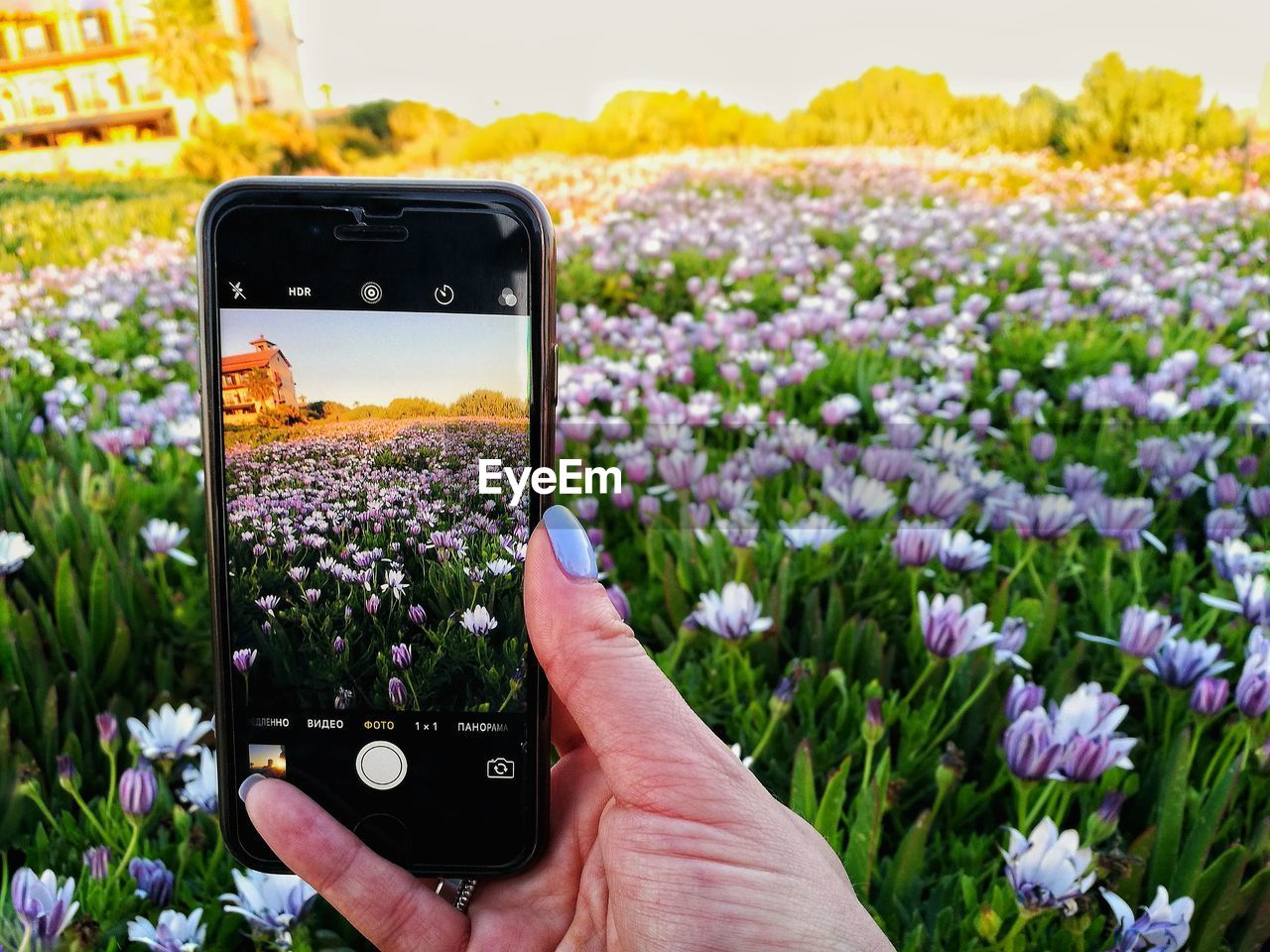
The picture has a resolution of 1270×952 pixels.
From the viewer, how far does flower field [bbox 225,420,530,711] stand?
0.58m

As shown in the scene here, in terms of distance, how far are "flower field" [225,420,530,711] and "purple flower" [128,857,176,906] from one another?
12cm

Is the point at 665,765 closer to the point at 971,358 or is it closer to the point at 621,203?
the point at 971,358

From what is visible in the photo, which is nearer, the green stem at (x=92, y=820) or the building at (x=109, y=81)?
the green stem at (x=92, y=820)

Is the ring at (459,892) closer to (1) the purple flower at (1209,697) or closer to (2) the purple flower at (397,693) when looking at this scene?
(2) the purple flower at (397,693)

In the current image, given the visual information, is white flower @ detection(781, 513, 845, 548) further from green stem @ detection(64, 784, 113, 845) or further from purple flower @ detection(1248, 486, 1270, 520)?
green stem @ detection(64, 784, 113, 845)

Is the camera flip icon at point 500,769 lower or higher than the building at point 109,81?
lower

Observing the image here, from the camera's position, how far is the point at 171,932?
52 centimetres

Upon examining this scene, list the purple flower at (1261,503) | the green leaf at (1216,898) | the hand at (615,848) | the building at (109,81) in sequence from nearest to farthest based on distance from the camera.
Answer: the hand at (615,848) → the green leaf at (1216,898) → the purple flower at (1261,503) → the building at (109,81)

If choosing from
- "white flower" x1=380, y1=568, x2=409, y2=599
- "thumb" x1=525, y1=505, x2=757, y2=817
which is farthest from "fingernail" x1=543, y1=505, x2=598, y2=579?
"white flower" x1=380, y1=568, x2=409, y2=599

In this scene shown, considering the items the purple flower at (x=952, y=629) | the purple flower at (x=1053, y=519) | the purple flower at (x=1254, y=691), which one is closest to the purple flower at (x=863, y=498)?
the purple flower at (x=1053, y=519)

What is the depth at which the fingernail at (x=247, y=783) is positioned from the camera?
0.57m

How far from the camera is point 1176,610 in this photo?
2.93 feet

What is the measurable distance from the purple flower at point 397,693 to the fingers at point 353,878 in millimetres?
75

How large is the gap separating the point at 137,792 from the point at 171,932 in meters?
0.11
